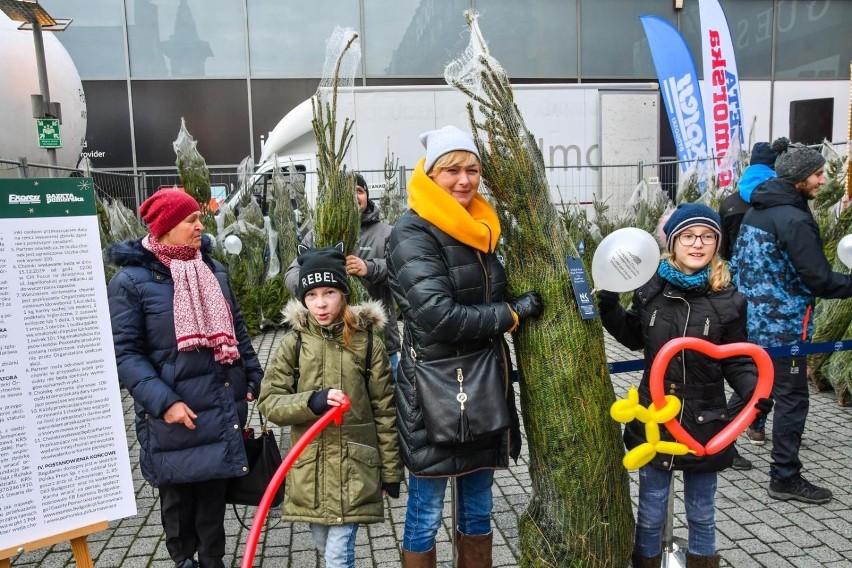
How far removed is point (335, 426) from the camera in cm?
268

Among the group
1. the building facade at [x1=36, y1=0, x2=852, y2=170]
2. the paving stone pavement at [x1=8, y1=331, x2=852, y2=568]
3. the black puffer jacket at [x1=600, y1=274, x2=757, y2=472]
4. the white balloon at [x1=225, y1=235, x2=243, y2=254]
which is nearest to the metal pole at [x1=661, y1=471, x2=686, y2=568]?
the black puffer jacket at [x1=600, y1=274, x2=757, y2=472]

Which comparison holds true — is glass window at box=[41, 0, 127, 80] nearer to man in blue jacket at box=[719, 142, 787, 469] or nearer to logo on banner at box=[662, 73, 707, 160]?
logo on banner at box=[662, 73, 707, 160]

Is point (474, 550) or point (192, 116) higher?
point (192, 116)

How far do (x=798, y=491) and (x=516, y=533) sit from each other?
1.68 meters

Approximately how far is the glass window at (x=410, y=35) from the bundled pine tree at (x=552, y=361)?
43.6ft

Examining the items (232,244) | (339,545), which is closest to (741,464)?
(339,545)

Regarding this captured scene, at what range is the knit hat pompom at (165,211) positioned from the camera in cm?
282

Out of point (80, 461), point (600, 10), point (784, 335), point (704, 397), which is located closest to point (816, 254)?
point (784, 335)

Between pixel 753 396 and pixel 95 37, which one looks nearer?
pixel 753 396

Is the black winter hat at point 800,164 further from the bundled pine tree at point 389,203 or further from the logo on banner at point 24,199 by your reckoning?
the bundled pine tree at point 389,203

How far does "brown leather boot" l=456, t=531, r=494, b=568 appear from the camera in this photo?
9.12 ft

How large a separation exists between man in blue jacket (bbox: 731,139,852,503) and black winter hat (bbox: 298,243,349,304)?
8.34ft

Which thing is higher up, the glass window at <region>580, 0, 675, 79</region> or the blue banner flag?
the glass window at <region>580, 0, 675, 79</region>

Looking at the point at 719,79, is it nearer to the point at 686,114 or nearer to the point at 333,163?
the point at 686,114
